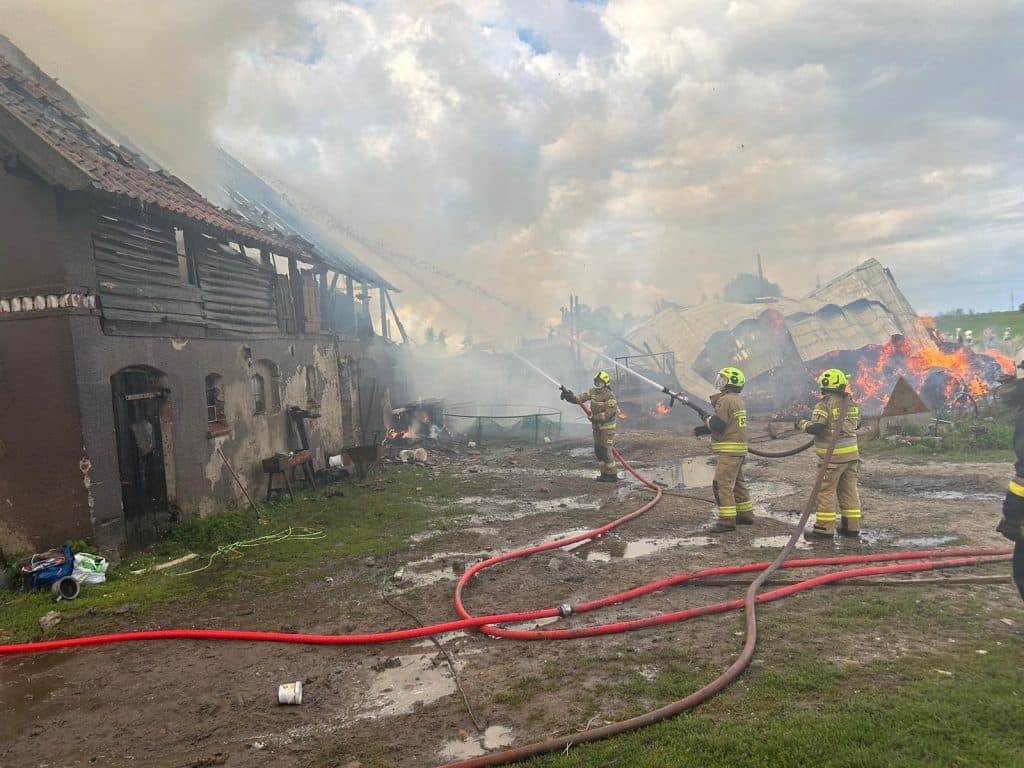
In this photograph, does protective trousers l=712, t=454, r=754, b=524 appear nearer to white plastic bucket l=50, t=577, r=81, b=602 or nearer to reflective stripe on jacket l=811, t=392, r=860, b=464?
reflective stripe on jacket l=811, t=392, r=860, b=464

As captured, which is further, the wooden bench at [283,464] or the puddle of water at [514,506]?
the wooden bench at [283,464]

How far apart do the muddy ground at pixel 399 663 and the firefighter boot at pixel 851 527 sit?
133 mm

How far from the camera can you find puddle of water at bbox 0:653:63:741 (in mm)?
4133

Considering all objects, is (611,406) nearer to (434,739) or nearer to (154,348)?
(154,348)

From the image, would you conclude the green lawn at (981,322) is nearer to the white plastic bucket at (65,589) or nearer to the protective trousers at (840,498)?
the protective trousers at (840,498)

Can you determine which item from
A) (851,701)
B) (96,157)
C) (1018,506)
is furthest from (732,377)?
(96,157)

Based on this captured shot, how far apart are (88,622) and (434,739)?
4.19m

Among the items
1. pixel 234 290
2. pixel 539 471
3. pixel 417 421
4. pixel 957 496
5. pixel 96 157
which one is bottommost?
pixel 957 496

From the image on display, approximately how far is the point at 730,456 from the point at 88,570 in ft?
25.2

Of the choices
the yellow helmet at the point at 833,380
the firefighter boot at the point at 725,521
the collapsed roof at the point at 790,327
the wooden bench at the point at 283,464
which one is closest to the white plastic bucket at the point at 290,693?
the firefighter boot at the point at 725,521

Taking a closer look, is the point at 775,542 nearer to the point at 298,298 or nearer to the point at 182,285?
the point at 182,285

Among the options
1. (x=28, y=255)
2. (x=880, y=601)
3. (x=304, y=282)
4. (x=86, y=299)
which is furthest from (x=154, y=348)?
(x=880, y=601)

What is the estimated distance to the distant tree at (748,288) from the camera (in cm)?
4738

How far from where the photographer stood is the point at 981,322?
150 feet
